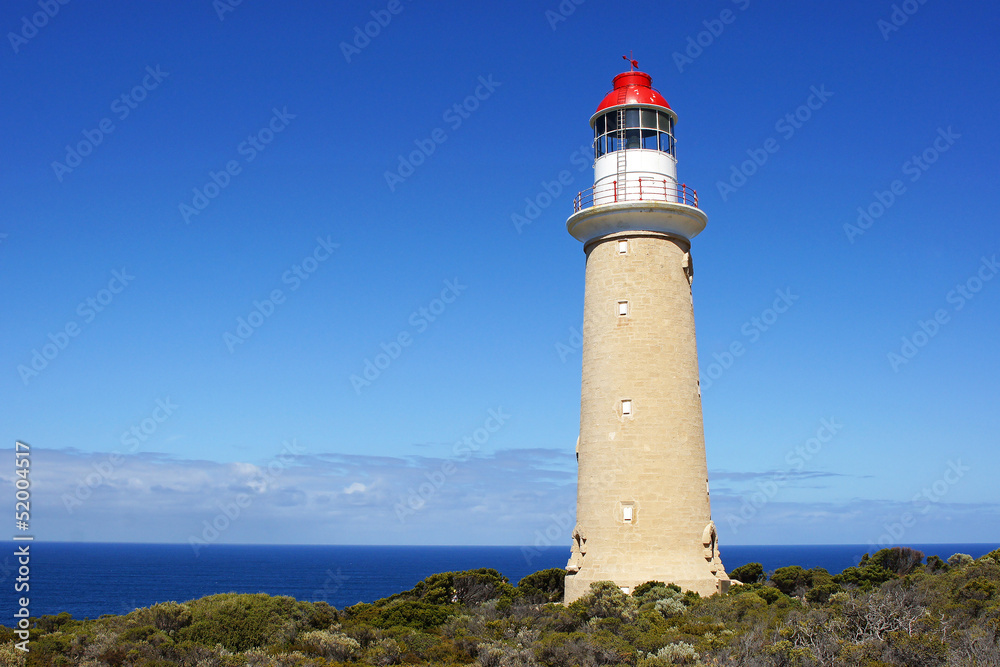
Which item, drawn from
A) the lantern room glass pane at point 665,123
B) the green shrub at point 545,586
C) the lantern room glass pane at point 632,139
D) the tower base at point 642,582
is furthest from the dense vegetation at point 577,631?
the lantern room glass pane at point 665,123

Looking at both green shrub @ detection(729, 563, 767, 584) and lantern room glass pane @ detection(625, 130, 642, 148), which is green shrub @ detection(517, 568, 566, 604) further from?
lantern room glass pane @ detection(625, 130, 642, 148)

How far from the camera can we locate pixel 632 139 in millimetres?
23141

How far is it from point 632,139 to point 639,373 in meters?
6.32

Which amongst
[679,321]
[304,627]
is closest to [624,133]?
[679,321]

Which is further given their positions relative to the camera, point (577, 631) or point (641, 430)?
point (641, 430)

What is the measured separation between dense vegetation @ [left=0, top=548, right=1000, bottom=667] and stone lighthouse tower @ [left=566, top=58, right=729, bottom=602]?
44.5 inches

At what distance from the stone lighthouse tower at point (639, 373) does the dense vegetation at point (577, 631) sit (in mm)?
1129

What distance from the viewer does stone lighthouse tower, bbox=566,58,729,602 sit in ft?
68.7

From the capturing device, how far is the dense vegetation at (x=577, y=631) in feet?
45.6

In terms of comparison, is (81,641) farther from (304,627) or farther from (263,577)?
(263,577)

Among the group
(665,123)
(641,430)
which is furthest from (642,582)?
(665,123)

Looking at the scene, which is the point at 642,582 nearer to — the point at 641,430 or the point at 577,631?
Result: the point at 577,631

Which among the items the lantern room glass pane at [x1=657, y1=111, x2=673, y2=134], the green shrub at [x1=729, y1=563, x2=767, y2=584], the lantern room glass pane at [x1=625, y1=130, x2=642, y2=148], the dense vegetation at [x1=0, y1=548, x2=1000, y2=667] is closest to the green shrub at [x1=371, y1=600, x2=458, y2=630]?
the dense vegetation at [x1=0, y1=548, x2=1000, y2=667]

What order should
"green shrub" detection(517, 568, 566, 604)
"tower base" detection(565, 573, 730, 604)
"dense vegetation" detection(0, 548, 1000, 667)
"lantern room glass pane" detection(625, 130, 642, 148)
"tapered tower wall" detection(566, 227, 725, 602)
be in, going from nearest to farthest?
"dense vegetation" detection(0, 548, 1000, 667) < "tower base" detection(565, 573, 730, 604) < "tapered tower wall" detection(566, 227, 725, 602) < "lantern room glass pane" detection(625, 130, 642, 148) < "green shrub" detection(517, 568, 566, 604)
